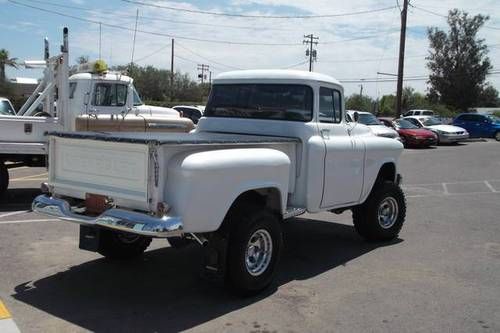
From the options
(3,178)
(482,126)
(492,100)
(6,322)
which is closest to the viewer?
(6,322)

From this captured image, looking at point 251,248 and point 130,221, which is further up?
point 130,221

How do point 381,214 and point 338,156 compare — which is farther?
point 381,214

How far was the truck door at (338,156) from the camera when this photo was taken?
6.56 meters

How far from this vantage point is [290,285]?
5875 millimetres

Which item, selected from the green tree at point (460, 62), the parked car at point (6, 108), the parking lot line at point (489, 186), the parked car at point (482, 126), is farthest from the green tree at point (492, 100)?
the parked car at point (6, 108)

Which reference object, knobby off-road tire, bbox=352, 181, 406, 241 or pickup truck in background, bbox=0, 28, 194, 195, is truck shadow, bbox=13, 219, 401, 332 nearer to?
knobby off-road tire, bbox=352, 181, 406, 241

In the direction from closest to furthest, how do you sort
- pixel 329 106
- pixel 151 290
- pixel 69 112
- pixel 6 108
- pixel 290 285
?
pixel 151 290, pixel 290 285, pixel 329 106, pixel 69 112, pixel 6 108

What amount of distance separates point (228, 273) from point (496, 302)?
8.40ft

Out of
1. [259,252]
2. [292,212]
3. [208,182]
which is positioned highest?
[208,182]

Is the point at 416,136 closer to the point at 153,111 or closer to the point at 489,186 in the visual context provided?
the point at 489,186

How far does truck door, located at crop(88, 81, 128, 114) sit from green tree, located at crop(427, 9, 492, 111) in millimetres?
48958

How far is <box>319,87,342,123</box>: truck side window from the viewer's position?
6833 millimetres

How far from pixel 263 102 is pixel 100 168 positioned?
2334mm

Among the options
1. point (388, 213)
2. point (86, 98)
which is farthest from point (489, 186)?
point (86, 98)
